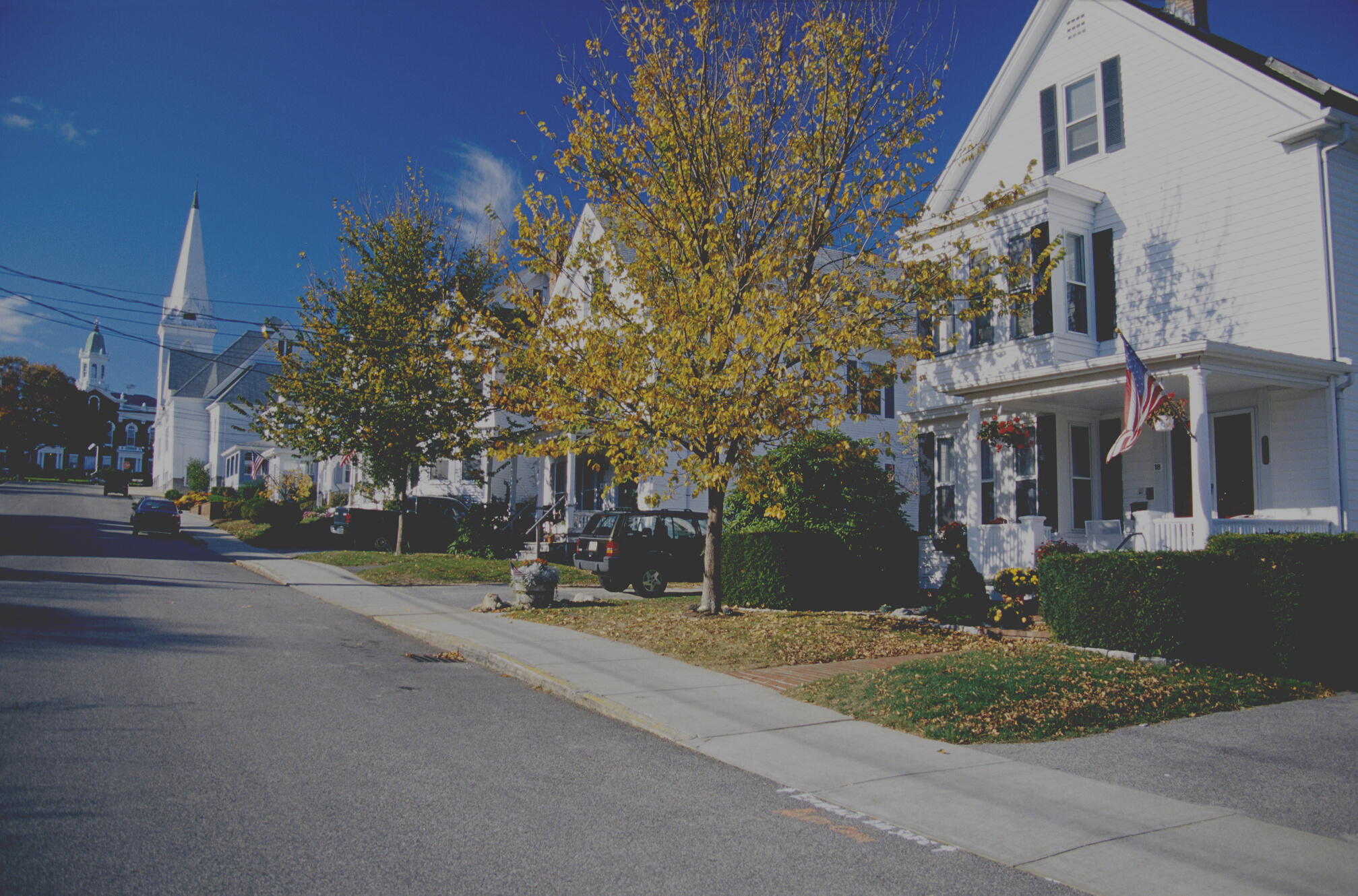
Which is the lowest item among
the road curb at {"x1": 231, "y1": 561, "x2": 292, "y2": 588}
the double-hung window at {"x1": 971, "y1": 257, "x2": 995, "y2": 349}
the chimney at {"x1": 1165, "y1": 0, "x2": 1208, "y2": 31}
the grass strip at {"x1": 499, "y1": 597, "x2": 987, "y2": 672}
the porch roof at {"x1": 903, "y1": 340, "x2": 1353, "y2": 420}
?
the grass strip at {"x1": 499, "y1": 597, "x2": 987, "y2": 672}

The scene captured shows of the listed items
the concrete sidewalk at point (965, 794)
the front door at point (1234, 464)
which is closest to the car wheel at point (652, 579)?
the concrete sidewalk at point (965, 794)

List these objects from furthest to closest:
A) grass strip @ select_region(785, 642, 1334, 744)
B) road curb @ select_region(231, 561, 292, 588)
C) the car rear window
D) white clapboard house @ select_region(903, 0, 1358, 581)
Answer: road curb @ select_region(231, 561, 292, 588) < the car rear window < white clapboard house @ select_region(903, 0, 1358, 581) < grass strip @ select_region(785, 642, 1334, 744)

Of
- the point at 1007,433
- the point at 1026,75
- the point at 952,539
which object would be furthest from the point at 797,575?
the point at 1026,75

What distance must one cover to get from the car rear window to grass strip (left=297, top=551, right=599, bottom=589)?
3.55 ft

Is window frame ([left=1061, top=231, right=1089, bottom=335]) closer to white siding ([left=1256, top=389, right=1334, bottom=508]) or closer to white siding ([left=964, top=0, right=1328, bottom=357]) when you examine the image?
white siding ([left=964, top=0, right=1328, bottom=357])

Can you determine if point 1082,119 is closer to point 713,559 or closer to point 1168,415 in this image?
point 1168,415

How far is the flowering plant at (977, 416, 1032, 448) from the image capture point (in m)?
15.4

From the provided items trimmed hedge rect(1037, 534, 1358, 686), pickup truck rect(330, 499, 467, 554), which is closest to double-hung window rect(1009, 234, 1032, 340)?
trimmed hedge rect(1037, 534, 1358, 686)

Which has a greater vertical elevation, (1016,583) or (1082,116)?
(1082,116)

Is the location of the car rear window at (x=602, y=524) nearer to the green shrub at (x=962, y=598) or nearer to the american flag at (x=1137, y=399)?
the green shrub at (x=962, y=598)

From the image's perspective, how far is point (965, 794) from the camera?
5.62 metres

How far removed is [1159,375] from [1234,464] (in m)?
2.83

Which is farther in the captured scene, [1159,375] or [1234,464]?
[1234,464]

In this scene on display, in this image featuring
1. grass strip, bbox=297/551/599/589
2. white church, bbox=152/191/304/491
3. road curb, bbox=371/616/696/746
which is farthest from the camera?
white church, bbox=152/191/304/491
